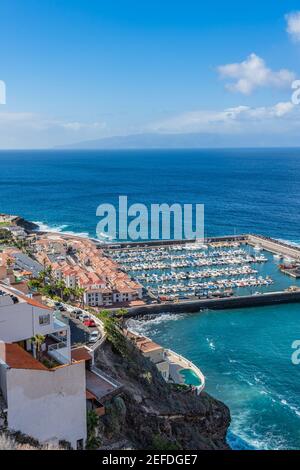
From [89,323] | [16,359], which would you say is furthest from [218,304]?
[16,359]

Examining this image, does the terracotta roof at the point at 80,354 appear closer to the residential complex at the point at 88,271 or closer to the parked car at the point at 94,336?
the parked car at the point at 94,336

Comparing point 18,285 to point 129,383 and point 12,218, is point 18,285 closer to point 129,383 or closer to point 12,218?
point 129,383

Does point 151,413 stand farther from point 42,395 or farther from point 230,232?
point 230,232

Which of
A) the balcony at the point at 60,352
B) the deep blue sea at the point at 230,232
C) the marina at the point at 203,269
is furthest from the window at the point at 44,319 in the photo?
the marina at the point at 203,269

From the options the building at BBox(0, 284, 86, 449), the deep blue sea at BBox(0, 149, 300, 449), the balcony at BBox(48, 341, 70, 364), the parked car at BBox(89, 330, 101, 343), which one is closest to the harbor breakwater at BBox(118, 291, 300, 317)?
the deep blue sea at BBox(0, 149, 300, 449)

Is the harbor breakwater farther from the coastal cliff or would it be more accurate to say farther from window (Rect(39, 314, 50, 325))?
window (Rect(39, 314, 50, 325))
